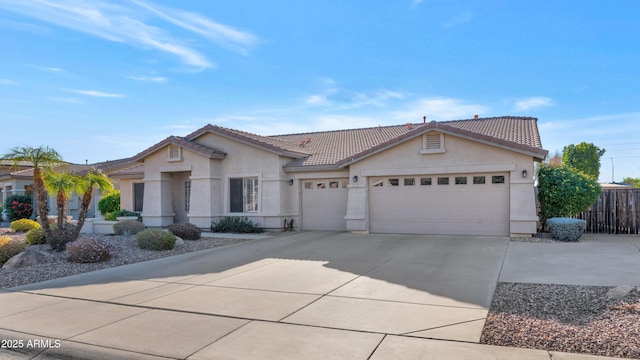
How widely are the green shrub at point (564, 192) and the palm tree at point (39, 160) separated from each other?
52.8 feet

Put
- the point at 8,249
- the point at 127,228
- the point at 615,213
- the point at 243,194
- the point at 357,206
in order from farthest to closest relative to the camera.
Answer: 1. the point at 243,194
2. the point at 127,228
3. the point at 357,206
4. the point at 615,213
5. the point at 8,249

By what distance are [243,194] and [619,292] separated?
15.1m

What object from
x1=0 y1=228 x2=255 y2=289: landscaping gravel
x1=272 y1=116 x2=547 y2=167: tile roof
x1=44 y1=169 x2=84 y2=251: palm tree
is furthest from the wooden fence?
x1=44 y1=169 x2=84 y2=251: palm tree

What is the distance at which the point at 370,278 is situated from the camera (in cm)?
904

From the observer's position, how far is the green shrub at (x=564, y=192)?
1539 cm

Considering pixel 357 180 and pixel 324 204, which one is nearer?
pixel 357 180

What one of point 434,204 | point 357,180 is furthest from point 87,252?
point 434,204

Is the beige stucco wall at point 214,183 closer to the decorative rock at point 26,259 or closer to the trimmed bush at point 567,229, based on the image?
the decorative rock at point 26,259

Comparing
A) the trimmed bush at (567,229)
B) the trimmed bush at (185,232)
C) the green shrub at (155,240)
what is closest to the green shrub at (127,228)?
the trimmed bush at (185,232)

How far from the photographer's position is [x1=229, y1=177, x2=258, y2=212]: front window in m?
19.5

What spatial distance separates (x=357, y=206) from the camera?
683 inches

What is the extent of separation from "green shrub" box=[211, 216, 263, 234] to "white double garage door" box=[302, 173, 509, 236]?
124 inches

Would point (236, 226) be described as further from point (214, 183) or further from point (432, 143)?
point (432, 143)

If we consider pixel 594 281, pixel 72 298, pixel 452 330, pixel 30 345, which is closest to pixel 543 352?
pixel 452 330
